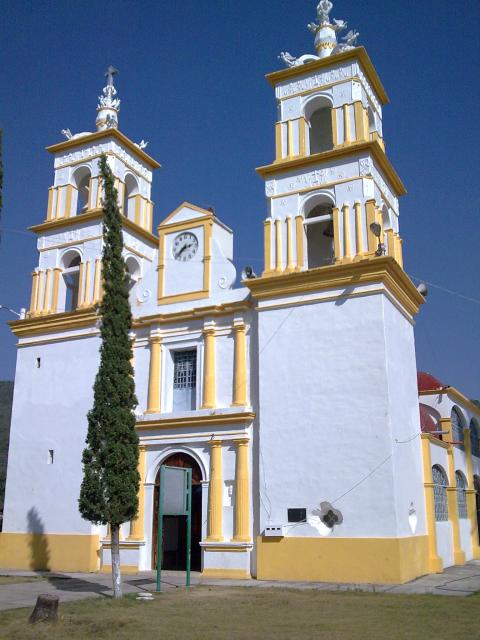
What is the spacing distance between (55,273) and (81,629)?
1511 cm

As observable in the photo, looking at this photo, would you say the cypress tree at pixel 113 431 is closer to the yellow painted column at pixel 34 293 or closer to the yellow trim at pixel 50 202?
the yellow painted column at pixel 34 293

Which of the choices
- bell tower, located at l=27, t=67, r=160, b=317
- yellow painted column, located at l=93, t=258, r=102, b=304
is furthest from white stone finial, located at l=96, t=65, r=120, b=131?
yellow painted column, located at l=93, t=258, r=102, b=304

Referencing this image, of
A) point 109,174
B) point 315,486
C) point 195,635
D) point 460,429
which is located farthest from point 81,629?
point 460,429

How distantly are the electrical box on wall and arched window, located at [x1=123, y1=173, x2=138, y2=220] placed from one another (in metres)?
12.7

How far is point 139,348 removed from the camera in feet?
68.6

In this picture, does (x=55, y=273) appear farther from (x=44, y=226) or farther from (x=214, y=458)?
(x=214, y=458)

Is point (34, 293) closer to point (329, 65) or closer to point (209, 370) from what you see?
point (209, 370)

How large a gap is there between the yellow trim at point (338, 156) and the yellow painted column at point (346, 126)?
32cm

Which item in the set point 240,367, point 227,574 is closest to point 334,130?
point 240,367

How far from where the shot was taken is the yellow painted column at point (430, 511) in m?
18.1

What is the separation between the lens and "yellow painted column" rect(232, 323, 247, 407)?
1872 cm

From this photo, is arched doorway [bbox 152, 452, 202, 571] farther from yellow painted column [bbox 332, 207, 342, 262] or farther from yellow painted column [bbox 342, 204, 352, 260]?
yellow painted column [bbox 342, 204, 352, 260]

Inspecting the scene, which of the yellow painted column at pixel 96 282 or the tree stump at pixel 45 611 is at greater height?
the yellow painted column at pixel 96 282

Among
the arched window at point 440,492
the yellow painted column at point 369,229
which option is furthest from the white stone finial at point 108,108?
the arched window at point 440,492
